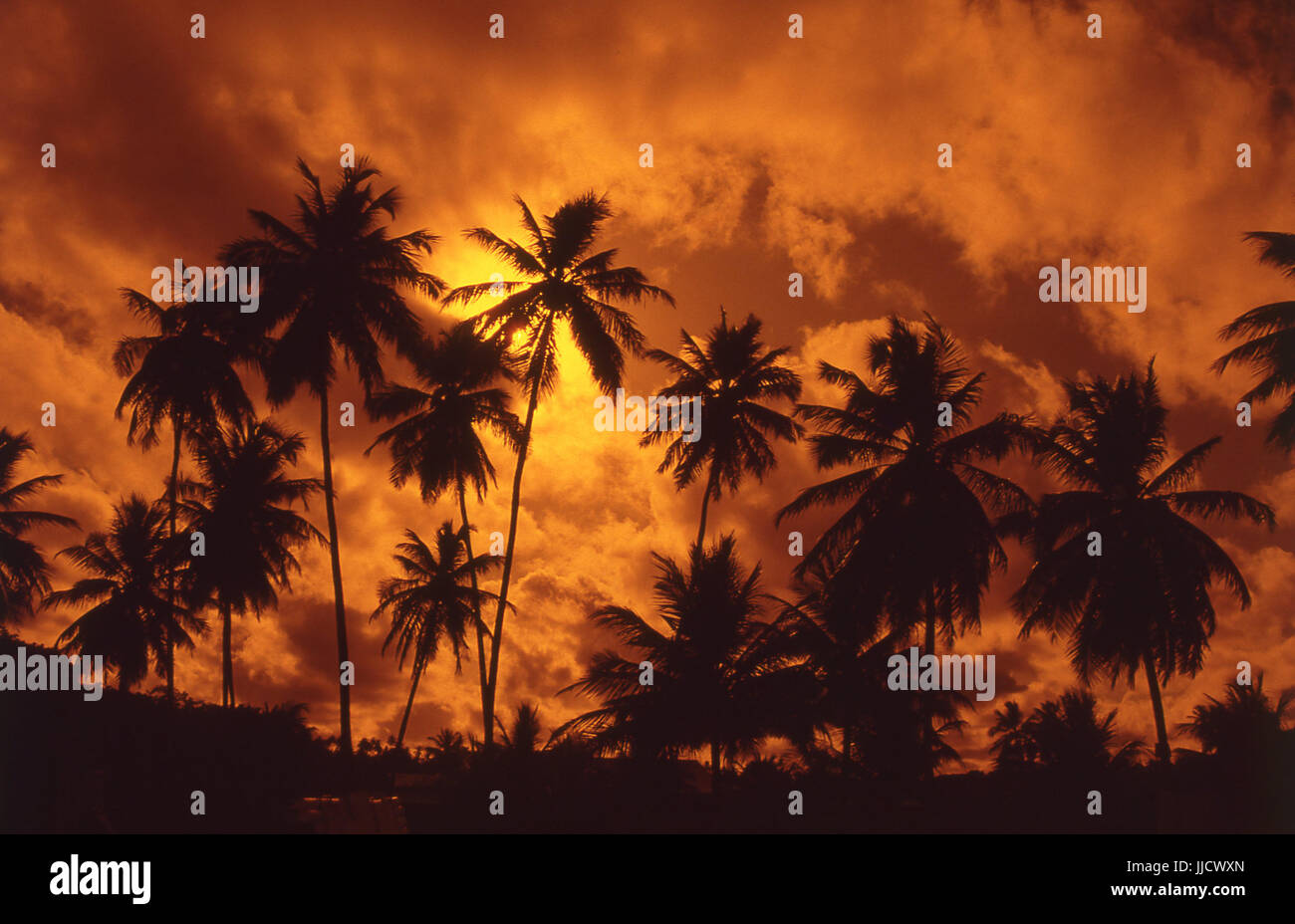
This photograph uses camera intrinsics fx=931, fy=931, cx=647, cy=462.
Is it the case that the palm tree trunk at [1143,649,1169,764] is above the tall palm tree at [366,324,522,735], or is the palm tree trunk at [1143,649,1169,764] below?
below

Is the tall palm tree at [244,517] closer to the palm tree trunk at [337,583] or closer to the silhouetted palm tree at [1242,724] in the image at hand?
the palm tree trunk at [337,583]

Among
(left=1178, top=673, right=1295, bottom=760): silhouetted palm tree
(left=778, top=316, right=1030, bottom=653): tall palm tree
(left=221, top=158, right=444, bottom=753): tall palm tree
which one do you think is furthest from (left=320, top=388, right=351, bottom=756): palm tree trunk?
(left=1178, top=673, right=1295, bottom=760): silhouetted palm tree

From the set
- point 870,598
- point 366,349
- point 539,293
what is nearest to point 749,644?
point 870,598

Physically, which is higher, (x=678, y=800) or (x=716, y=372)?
(x=716, y=372)

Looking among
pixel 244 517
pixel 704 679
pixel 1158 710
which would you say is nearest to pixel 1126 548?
pixel 1158 710

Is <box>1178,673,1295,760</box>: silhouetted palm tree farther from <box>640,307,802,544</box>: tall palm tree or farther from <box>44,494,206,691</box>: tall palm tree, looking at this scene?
<box>44,494,206,691</box>: tall palm tree
